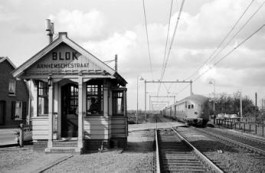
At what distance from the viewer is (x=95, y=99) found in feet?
55.5

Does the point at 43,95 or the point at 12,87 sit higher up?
the point at 12,87

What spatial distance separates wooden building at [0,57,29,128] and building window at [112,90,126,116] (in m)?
22.1

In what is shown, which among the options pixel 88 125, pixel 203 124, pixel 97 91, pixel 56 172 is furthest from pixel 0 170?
pixel 203 124

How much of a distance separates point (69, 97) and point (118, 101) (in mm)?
2335

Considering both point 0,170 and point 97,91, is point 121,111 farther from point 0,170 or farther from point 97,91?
point 0,170

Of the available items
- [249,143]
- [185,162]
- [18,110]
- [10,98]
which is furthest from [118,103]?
[18,110]

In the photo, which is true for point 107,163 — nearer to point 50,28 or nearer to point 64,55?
point 64,55

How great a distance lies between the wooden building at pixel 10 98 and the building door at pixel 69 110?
70.9ft

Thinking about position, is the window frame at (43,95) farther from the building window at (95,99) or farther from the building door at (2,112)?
the building door at (2,112)

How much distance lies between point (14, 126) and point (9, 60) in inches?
270

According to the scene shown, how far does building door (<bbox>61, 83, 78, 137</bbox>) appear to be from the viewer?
17.0 metres

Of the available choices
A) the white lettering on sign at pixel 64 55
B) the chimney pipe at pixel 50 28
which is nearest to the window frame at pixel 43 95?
the white lettering on sign at pixel 64 55

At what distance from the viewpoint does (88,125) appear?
16.3 m

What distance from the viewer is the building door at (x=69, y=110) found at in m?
17.0
